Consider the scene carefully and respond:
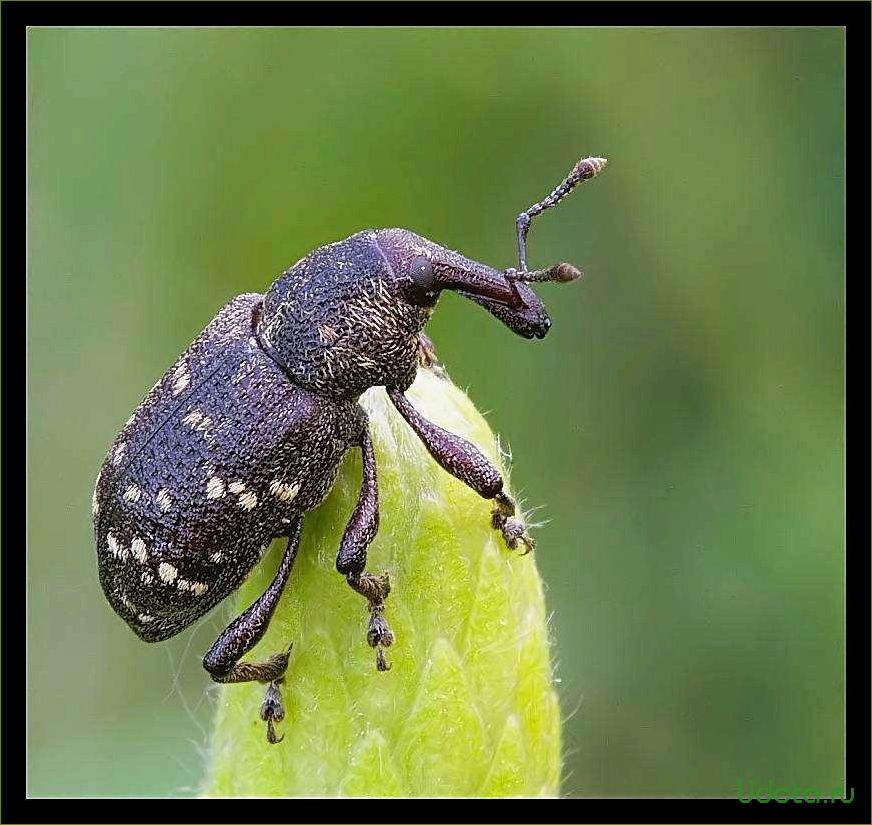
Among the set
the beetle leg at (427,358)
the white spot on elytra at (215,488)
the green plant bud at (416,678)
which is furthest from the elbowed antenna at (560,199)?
the white spot on elytra at (215,488)

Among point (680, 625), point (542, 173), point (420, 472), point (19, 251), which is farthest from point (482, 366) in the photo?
point (19, 251)

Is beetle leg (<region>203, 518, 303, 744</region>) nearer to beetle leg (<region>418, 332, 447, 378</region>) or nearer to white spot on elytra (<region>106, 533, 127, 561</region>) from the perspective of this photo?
white spot on elytra (<region>106, 533, 127, 561</region>)

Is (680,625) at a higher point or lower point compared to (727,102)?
lower

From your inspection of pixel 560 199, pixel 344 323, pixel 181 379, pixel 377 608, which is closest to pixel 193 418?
pixel 181 379

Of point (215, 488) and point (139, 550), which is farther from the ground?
point (215, 488)

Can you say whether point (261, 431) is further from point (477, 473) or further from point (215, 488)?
point (477, 473)

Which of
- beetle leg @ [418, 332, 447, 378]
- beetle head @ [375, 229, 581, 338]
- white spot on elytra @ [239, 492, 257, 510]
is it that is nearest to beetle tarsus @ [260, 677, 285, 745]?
white spot on elytra @ [239, 492, 257, 510]

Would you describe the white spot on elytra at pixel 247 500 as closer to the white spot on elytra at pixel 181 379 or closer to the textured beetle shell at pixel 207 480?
the textured beetle shell at pixel 207 480

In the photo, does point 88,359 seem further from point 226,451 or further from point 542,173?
point 542,173
